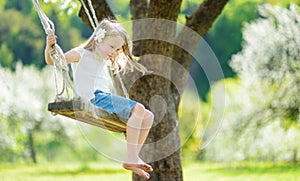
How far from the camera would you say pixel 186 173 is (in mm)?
16875

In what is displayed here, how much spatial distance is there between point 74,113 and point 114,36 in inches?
19.6

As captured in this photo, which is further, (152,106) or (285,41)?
(285,41)

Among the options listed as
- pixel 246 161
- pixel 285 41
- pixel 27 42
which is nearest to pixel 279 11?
pixel 285 41

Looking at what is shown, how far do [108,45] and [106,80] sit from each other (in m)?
0.18

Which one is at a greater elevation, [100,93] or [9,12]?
[9,12]

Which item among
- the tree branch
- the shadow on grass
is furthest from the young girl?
the shadow on grass

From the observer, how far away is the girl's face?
11.5ft

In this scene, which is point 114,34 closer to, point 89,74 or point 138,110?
point 89,74

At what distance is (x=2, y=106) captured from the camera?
45.3ft

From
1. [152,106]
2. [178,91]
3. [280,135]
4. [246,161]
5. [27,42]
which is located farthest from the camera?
[27,42]

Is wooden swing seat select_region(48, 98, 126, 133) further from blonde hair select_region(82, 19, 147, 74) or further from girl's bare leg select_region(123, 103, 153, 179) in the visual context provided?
blonde hair select_region(82, 19, 147, 74)

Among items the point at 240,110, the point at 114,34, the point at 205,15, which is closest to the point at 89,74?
the point at 114,34

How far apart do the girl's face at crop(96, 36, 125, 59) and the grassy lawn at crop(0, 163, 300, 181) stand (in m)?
7.97

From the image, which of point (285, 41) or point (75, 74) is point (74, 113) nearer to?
point (75, 74)
